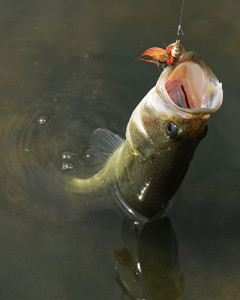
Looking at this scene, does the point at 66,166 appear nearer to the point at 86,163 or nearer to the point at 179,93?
the point at 86,163

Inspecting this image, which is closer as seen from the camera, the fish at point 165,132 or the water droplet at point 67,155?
the fish at point 165,132

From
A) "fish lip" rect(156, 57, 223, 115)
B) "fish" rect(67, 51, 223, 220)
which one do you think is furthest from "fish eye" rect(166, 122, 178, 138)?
"fish lip" rect(156, 57, 223, 115)

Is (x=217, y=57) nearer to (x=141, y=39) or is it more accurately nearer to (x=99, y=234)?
(x=141, y=39)

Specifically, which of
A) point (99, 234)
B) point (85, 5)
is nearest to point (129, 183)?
point (99, 234)

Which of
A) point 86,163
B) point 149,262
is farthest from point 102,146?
point 149,262

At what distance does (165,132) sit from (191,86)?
0.35 metres

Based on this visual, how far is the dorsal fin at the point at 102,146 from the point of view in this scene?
177 inches

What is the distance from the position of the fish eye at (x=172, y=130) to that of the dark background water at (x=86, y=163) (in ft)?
3.98

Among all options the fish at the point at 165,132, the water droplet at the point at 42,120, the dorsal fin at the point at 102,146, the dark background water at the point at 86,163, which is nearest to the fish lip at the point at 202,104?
the fish at the point at 165,132

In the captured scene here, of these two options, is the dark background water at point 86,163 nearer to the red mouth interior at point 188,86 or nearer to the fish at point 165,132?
the fish at point 165,132

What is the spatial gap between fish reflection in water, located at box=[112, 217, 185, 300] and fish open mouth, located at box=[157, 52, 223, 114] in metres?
1.39

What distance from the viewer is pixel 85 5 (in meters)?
5.81

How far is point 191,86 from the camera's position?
11.0ft

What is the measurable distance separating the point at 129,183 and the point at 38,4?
9.12 feet
